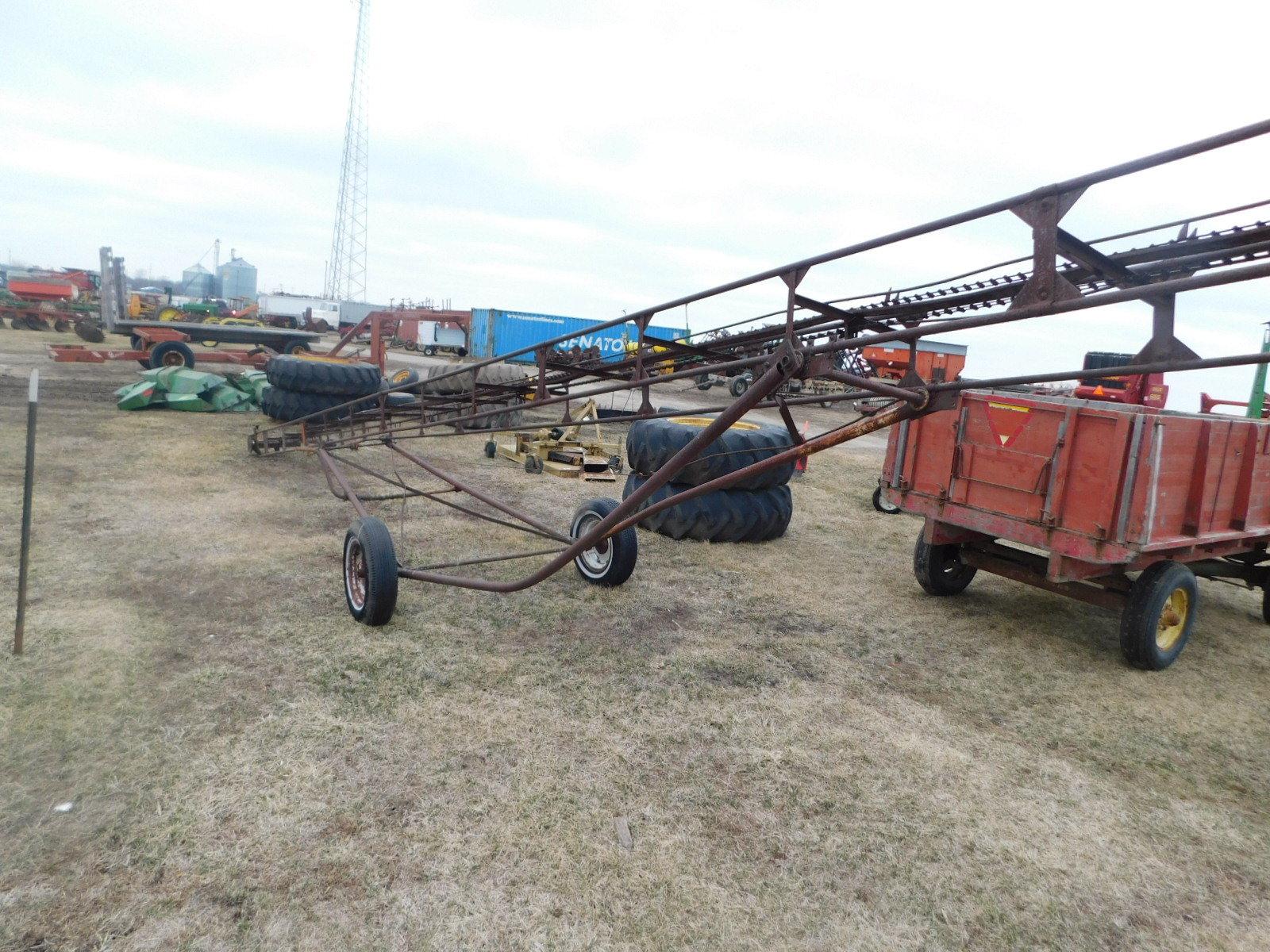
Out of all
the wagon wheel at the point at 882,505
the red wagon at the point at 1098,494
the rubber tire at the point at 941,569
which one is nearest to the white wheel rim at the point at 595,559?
the red wagon at the point at 1098,494

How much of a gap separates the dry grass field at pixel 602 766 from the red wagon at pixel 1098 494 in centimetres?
57

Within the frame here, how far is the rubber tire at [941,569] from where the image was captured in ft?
23.7

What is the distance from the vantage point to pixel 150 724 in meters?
4.05

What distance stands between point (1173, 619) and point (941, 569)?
6.13 feet

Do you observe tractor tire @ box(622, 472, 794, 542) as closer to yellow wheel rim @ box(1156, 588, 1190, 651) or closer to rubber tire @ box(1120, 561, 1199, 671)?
rubber tire @ box(1120, 561, 1199, 671)

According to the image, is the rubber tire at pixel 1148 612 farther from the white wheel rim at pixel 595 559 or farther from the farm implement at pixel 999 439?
the white wheel rim at pixel 595 559

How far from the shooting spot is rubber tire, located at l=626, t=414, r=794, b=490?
832 centimetres

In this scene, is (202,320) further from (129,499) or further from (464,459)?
(129,499)

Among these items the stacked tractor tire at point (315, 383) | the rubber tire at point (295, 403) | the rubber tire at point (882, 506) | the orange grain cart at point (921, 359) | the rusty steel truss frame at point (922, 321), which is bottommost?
the rubber tire at point (882, 506)

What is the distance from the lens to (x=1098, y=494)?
565 cm

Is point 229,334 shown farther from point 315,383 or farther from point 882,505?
point 882,505

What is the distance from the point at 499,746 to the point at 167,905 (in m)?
1.63

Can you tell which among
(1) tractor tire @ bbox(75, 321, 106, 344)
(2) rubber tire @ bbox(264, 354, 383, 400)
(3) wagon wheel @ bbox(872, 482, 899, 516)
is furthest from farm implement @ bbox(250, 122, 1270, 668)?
(1) tractor tire @ bbox(75, 321, 106, 344)

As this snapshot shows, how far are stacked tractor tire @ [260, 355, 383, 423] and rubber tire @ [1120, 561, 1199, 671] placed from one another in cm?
1171
